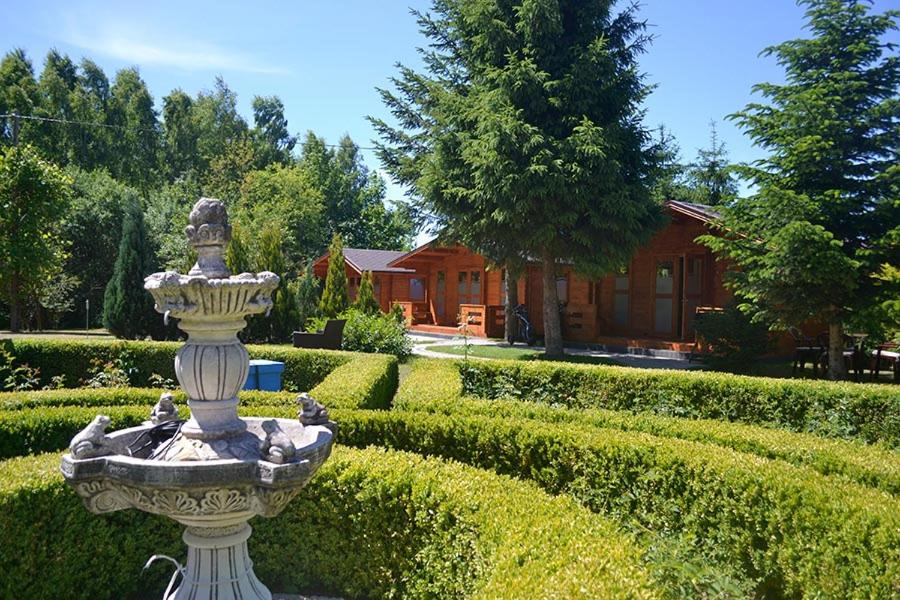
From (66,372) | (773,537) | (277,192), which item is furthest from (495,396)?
(277,192)

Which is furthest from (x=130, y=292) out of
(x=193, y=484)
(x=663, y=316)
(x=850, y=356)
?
(x=850, y=356)

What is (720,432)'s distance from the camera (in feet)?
21.6

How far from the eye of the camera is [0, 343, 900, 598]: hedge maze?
3.72 metres

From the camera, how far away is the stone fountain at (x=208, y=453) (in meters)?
3.08

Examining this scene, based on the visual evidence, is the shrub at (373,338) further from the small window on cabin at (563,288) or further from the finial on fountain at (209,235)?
the finial on fountain at (209,235)

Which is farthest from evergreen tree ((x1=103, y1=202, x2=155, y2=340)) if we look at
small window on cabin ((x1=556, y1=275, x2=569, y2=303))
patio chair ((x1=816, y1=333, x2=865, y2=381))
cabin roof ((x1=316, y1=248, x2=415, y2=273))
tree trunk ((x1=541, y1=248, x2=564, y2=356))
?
patio chair ((x1=816, y1=333, x2=865, y2=381))

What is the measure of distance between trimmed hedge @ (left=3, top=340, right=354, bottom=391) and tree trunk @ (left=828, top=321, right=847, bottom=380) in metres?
11.2

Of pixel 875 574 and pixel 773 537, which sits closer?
pixel 875 574

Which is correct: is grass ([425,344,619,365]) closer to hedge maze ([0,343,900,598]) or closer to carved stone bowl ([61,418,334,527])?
hedge maze ([0,343,900,598])

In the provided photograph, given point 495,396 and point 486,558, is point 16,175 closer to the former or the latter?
point 495,396

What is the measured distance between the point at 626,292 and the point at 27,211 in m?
20.8

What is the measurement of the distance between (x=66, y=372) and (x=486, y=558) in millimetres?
12141

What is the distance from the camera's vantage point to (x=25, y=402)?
7152 mm

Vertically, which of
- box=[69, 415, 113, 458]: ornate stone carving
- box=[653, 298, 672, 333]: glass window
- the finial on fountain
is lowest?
box=[69, 415, 113, 458]: ornate stone carving
